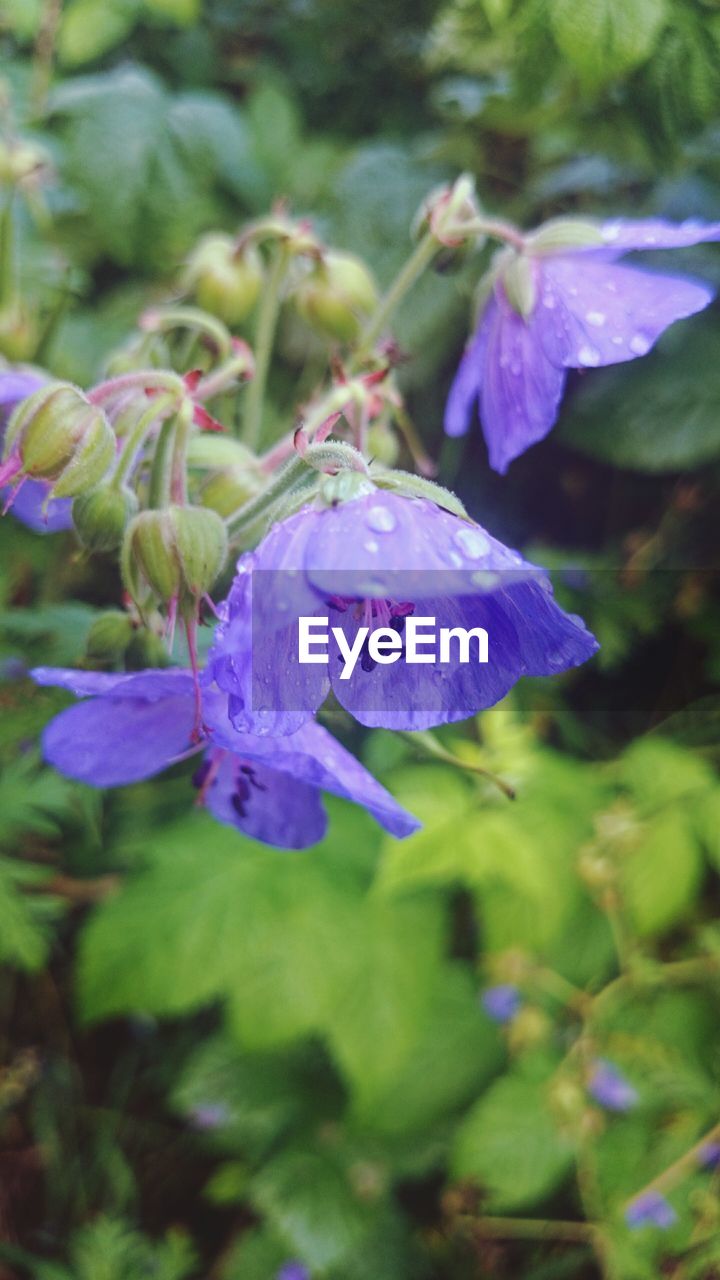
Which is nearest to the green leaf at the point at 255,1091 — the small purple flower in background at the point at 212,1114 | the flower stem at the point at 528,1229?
the small purple flower in background at the point at 212,1114

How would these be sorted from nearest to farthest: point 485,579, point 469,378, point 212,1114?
point 485,579
point 469,378
point 212,1114

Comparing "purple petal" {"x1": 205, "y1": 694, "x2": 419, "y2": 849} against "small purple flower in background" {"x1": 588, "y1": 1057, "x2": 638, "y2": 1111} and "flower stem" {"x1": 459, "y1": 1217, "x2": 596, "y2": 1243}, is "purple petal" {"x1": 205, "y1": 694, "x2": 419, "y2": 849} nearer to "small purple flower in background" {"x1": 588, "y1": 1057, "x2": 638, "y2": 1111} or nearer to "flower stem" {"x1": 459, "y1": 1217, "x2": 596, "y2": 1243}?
"small purple flower in background" {"x1": 588, "y1": 1057, "x2": 638, "y2": 1111}

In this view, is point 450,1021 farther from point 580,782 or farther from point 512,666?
point 512,666

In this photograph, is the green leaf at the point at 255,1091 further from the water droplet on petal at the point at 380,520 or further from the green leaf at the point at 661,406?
the water droplet on petal at the point at 380,520

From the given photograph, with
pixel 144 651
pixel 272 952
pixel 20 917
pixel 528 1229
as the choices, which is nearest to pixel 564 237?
pixel 144 651

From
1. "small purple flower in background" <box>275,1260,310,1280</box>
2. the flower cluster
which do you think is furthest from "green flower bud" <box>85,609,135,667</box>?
"small purple flower in background" <box>275,1260,310,1280</box>

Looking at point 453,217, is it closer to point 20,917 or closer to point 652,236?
point 652,236
